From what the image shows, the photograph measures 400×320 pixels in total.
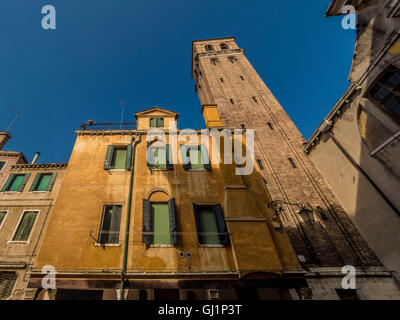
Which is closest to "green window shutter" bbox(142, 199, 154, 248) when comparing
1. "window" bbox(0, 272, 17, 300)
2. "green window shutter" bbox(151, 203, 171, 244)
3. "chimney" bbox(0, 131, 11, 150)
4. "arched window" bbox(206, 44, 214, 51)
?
"green window shutter" bbox(151, 203, 171, 244)

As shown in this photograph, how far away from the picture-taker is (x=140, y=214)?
8.94m

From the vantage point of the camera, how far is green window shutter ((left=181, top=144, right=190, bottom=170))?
35.2 feet

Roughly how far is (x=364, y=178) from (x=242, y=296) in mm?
8514

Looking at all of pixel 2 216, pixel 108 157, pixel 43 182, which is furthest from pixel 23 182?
pixel 108 157

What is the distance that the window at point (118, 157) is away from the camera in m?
10.5

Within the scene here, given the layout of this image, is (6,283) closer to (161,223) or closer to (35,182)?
(35,182)

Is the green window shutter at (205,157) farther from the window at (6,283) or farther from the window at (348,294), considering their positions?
the window at (6,283)

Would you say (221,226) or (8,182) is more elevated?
(8,182)

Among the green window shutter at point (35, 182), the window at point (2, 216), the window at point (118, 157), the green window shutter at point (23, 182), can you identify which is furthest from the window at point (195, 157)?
the window at point (2, 216)

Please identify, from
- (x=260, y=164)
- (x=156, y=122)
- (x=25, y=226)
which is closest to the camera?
(x=25, y=226)

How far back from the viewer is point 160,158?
11.0 metres

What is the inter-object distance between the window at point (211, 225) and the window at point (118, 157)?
164 inches

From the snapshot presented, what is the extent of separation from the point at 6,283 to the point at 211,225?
10.3 m

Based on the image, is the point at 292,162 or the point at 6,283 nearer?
the point at 6,283
